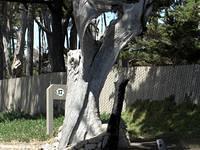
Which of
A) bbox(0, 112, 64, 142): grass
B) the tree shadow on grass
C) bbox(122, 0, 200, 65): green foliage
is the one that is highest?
bbox(122, 0, 200, 65): green foliage

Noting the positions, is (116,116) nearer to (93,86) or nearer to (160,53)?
(93,86)

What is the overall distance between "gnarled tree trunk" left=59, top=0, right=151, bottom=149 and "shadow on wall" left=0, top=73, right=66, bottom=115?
40.5ft

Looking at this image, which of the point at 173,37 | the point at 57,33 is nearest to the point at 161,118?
the point at 173,37

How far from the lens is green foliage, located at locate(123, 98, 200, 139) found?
53.5 ft

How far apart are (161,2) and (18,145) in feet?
34.3

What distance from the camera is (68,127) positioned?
1201 cm

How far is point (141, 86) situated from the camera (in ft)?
70.6

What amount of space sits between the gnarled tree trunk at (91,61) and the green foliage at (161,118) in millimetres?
3692

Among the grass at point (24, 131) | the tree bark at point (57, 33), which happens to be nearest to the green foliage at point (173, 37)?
the tree bark at point (57, 33)

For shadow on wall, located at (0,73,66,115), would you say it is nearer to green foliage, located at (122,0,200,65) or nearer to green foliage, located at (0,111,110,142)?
green foliage, located at (122,0,200,65)

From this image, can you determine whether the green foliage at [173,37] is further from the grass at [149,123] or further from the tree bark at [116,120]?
the tree bark at [116,120]

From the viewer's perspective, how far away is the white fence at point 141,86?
62.4ft

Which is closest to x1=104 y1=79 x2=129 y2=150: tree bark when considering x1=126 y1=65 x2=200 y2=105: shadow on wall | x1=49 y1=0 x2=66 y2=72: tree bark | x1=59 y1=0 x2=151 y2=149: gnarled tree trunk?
x1=59 y1=0 x2=151 y2=149: gnarled tree trunk

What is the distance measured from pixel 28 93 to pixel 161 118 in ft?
37.2
